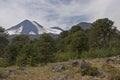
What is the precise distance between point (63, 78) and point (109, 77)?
406 cm

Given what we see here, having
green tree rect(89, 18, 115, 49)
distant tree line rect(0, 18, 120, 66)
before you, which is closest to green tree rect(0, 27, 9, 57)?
distant tree line rect(0, 18, 120, 66)

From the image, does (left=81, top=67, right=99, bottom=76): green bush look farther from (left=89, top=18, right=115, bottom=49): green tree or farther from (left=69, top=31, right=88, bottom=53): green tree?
(left=89, top=18, right=115, bottom=49): green tree

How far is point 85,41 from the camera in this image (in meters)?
67.4

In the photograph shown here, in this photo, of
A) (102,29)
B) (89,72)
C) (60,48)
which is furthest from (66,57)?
(89,72)

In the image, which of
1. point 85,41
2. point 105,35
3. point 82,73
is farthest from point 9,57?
point 82,73

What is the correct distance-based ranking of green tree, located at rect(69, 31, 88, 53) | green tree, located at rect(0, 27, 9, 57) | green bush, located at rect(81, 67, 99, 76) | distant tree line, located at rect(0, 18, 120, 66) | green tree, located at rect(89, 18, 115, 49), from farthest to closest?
green tree, located at rect(0, 27, 9, 57) < green tree, located at rect(89, 18, 115, 49) < green tree, located at rect(69, 31, 88, 53) < distant tree line, located at rect(0, 18, 120, 66) < green bush, located at rect(81, 67, 99, 76)

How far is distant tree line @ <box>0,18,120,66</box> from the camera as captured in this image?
5212cm

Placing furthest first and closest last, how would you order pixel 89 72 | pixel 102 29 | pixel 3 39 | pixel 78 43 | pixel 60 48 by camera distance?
pixel 60 48, pixel 3 39, pixel 102 29, pixel 78 43, pixel 89 72

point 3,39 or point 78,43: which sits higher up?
point 3,39

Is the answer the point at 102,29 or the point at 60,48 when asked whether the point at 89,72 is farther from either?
the point at 60,48

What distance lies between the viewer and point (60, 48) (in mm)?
94375

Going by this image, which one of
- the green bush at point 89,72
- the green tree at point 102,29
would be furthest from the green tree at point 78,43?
the green bush at point 89,72

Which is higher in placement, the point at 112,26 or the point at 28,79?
the point at 112,26

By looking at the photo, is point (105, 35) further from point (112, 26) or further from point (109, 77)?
point (109, 77)
